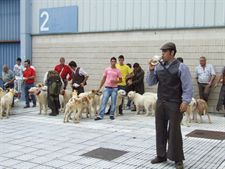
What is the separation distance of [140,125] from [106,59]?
187 inches

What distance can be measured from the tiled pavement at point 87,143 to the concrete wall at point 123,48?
2.28 m

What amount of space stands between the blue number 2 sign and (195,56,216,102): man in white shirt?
5401 mm

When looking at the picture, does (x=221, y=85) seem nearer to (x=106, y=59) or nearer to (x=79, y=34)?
(x=106, y=59)

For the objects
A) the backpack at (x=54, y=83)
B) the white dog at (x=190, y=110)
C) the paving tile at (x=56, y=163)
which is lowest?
the paving tile at (x=56, y=163)

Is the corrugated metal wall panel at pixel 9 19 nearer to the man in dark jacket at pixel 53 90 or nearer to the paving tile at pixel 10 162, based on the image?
the man in dark jacket at pixel 53 90

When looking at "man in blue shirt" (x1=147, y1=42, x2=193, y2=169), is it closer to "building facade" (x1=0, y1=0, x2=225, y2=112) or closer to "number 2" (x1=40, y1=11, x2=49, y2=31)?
"building facade" (x1=0, y1=0, x2=225, y2=112)

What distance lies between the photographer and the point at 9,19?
17266mm

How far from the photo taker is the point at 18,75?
48.4 feet

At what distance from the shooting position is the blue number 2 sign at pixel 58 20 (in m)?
15.3

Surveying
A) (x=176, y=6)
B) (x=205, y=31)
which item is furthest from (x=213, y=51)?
(x=176, y=6)

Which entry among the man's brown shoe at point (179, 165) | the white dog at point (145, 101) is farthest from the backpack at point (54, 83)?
the man's brown shoe at point (179, 165)

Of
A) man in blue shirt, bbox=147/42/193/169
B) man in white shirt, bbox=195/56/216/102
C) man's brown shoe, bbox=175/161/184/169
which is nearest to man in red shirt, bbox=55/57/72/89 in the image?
man in white shirt, bbox=195/56/216/102

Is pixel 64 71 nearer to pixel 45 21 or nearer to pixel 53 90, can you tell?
pixel 53 90

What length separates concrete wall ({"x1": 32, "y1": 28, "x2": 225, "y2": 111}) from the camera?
12.6 m
